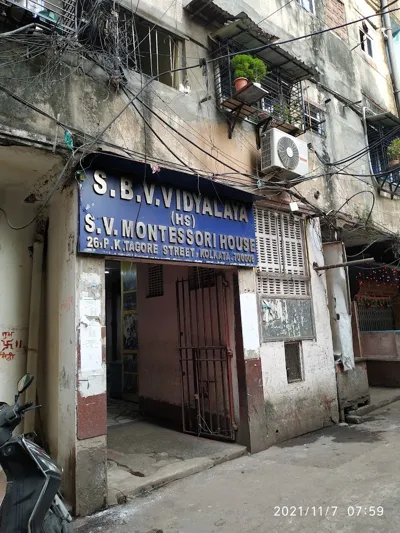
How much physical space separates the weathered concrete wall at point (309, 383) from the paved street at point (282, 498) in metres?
0.62

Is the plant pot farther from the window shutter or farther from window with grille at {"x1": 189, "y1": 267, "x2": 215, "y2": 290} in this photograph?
window with grille at {"x1": 189, "y1": 267, "x2": 215, "y2": 290}

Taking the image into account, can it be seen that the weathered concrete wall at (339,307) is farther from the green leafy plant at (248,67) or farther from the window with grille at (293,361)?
the green leafy plant at (248,67)

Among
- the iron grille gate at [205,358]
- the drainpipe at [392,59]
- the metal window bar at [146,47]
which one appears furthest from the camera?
the drainpipe at [392,59]

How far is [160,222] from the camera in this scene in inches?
217

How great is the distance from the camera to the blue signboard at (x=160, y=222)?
487cm

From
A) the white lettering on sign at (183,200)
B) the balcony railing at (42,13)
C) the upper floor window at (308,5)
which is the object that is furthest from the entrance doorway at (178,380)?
the upper floor window at (308,5)

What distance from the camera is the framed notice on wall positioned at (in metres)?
9.59

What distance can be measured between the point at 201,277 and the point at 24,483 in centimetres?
459

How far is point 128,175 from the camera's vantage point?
208 inches

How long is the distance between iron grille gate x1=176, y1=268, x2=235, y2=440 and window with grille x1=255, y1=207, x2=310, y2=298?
0.85m

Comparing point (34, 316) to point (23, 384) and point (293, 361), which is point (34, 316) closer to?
point (23, 384)

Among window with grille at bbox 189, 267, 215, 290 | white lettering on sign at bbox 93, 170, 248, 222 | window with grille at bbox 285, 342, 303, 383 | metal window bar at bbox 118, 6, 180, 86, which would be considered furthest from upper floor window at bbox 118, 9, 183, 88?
window with grille at bbox 285, 342, 303, 383

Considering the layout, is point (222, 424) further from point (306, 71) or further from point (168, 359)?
point (306, 71)

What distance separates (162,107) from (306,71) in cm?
335
